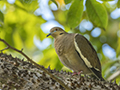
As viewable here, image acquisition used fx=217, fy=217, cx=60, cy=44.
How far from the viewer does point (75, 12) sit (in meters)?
2.65

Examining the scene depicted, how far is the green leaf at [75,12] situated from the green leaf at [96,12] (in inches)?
3.8

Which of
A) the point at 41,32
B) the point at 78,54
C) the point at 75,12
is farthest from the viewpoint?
the point at 41,32

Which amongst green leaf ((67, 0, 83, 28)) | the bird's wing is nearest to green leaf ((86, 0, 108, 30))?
green leaf ((67, 0, 83, 28))

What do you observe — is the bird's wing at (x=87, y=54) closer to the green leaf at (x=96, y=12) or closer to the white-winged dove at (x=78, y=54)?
the white-winged dove at (x=78, y=54)

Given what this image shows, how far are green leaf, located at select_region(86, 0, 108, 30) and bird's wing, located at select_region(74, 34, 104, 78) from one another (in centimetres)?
37

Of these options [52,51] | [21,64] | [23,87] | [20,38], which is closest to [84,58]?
[21,64]

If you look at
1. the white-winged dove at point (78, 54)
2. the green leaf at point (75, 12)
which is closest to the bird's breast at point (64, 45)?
the white-winged dove at point (78, 54)

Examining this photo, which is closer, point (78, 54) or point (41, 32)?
point (78, 54)

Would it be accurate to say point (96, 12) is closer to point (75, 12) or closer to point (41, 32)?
point (75, 12)

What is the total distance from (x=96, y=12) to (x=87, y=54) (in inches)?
24.4

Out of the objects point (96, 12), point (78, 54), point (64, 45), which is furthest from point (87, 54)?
point (96, 12)

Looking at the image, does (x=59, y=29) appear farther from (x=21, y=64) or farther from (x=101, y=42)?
(x=101, y=42)

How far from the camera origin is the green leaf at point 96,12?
8.60ft

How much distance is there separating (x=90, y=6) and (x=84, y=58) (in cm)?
72
